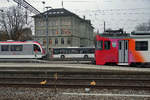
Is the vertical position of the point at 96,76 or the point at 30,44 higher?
the point at 30,44

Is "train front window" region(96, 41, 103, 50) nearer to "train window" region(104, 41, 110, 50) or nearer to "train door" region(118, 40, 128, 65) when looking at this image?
"train window" region(104, 41, 110, 50)

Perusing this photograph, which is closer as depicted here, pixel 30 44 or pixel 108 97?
pixel 108 97

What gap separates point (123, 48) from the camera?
13906 millimetres

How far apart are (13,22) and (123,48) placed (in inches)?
1442

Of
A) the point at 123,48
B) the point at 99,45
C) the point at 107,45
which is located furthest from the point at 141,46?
the point at 99,45

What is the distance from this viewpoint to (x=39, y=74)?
35.6 feet

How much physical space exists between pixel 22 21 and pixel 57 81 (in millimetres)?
36992

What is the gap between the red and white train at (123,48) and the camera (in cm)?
1369

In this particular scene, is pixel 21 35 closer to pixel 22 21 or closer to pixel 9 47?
pixel 22 21

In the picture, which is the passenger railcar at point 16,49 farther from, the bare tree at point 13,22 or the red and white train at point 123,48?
the bare tree at point 13,22

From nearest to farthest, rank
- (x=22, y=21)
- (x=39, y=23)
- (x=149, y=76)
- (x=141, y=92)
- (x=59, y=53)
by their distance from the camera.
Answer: (x=141, y=92) → (x=149, y=76) → (x=59, y=53) → (x=22, y=21) → (x=39, y=23)

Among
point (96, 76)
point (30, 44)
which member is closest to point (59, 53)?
point (30, 44)

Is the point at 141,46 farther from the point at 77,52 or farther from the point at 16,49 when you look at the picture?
the point at 16,49

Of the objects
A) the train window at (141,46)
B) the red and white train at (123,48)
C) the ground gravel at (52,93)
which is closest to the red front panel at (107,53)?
the red and white train at (123,48)
